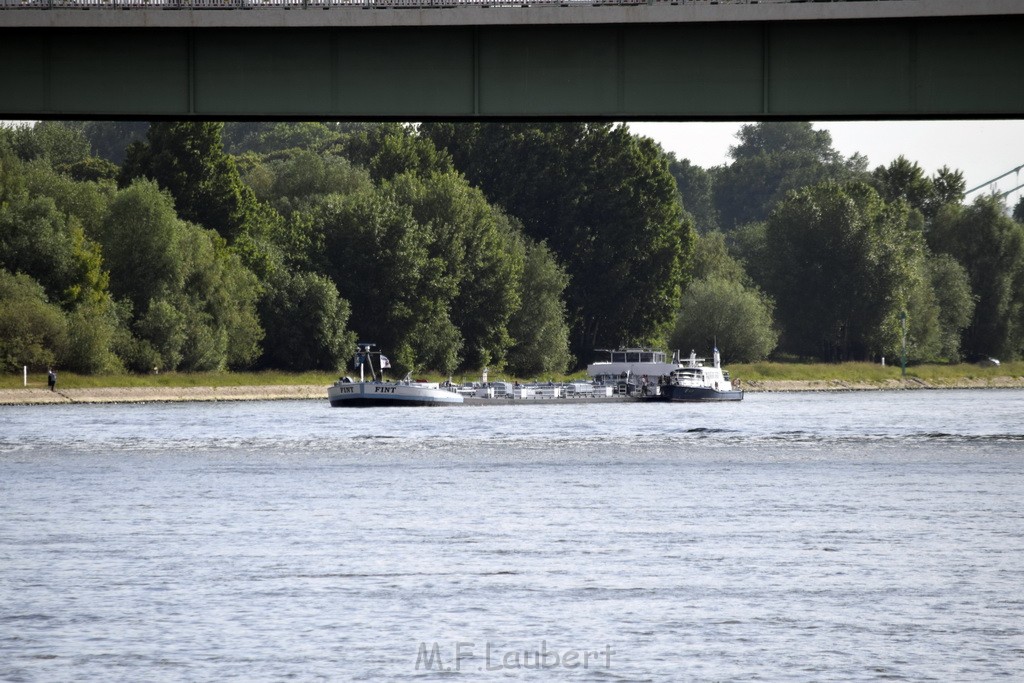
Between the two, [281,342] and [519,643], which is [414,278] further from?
[519,643]

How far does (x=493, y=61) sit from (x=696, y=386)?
80701 millimetres

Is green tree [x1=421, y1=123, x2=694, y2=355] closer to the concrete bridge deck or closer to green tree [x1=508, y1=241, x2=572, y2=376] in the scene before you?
green tree [x1=508, y1=241, x2=572, y2=376]

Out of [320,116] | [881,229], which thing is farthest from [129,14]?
[881,229]

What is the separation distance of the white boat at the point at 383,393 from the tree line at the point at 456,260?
9.73m

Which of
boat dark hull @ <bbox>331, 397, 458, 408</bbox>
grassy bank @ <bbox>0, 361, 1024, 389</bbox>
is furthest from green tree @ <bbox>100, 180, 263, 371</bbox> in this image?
boat dark hull @ <bbox>331, 397, 458, 408</bbox>

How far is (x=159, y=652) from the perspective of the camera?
2114 cm

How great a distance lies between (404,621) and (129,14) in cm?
2840

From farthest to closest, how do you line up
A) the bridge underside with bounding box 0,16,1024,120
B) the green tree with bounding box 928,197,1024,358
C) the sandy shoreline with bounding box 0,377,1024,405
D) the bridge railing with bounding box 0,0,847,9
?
the green tree with bounding box 928,197,1024,358, the sandy shoreline with bounding box 0,377,1024,405, the bridge underside with bounding box 0,16,1024,120, the bridge railing with bounding box 0,0,847,9

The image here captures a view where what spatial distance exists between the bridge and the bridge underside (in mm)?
38

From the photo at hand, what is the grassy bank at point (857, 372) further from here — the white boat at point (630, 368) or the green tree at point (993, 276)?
the white boat at point (630, 368)

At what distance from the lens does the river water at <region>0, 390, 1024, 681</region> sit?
20922mm

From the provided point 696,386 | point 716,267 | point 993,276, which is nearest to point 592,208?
point 696,386

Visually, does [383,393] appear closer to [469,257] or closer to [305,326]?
[305,326]

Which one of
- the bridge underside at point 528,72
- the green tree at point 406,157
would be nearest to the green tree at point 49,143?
the green tree at point 406,157
